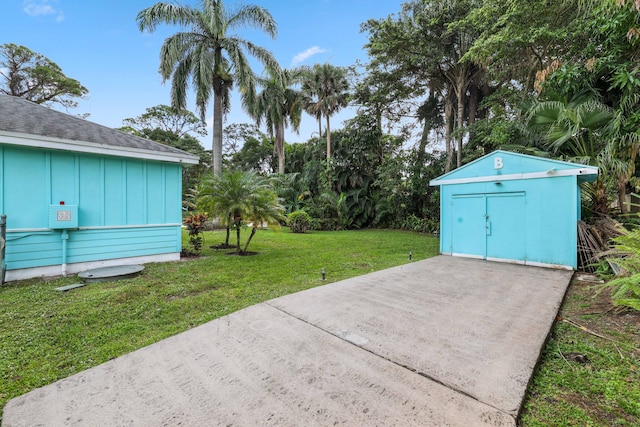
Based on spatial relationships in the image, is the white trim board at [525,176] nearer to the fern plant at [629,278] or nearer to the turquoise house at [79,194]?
the fern plant at [629,278]

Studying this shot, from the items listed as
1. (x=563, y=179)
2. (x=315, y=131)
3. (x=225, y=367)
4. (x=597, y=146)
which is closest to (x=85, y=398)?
(x=225, y=367)

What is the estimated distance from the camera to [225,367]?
7.52 ft

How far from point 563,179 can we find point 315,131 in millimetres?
16548

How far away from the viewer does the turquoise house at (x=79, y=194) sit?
4.93 meters

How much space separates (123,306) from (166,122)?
85.3ft

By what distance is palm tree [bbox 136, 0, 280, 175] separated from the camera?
12047 mm

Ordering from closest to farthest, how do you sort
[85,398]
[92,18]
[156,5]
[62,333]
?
1. [85,398]
2. [62,333]
3. [92,18]
4. [156,5]

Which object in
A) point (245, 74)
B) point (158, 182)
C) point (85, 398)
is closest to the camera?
point (85, 398)

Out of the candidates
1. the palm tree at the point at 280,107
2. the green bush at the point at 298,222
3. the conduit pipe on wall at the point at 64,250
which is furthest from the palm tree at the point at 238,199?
the palm tree at the point at 280,107

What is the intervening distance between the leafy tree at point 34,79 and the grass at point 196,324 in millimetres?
20047

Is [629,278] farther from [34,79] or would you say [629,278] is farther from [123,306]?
[34,79]

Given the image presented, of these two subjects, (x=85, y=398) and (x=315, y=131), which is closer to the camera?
(x=85, y=398)

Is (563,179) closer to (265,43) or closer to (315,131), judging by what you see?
(265,43)

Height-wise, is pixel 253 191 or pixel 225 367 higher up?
pixel 253 191
